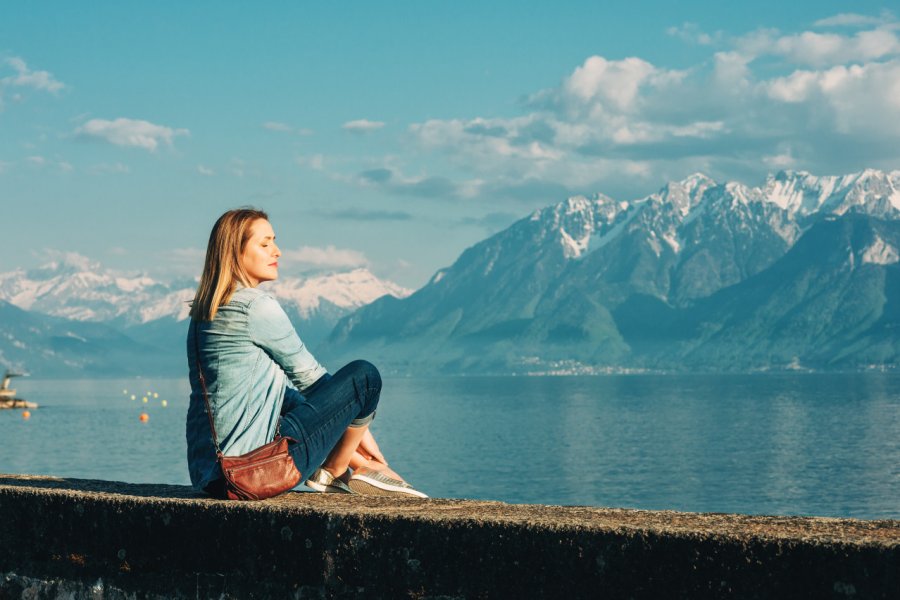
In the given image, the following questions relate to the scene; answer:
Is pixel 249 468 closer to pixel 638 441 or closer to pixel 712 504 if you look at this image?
pixel 712 504

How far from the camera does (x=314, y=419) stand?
22.2 ft

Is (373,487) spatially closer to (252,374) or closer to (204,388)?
(252,374)

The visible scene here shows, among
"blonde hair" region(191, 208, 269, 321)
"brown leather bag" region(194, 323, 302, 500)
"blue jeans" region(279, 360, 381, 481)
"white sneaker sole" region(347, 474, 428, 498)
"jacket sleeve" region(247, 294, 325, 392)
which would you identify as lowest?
"white sneaker sole" region(347, 474, 428, 498)

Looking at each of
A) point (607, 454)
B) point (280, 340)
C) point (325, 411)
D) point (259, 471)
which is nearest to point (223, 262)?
point (280, 340)

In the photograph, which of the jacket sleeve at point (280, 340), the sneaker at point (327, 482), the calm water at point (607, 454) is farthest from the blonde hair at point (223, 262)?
the calm water at point (607, 454)

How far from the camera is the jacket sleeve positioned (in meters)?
6.65

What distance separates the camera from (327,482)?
7461mm

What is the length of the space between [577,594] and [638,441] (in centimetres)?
10798

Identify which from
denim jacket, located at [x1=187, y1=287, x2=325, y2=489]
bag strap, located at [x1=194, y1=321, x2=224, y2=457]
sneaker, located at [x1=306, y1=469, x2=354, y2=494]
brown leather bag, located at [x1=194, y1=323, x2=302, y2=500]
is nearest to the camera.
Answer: brown leather bag, located at [x1=194, y1=323, x2=302, y2=500]

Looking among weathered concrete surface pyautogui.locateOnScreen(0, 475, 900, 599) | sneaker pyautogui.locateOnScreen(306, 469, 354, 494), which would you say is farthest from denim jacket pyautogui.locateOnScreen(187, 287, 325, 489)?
sneaker pyautogui.locateOnScreen(306, 469, 354, 494)

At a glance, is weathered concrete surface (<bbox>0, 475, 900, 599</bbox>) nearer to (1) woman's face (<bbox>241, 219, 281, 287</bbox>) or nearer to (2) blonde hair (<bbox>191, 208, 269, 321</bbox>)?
(2) blonde hair (<bbox>191, 208, 269, 321</bbox>)

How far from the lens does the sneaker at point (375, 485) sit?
731cm

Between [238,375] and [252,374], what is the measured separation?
0.10 meters

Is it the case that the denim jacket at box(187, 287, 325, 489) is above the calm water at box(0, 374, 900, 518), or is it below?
above
